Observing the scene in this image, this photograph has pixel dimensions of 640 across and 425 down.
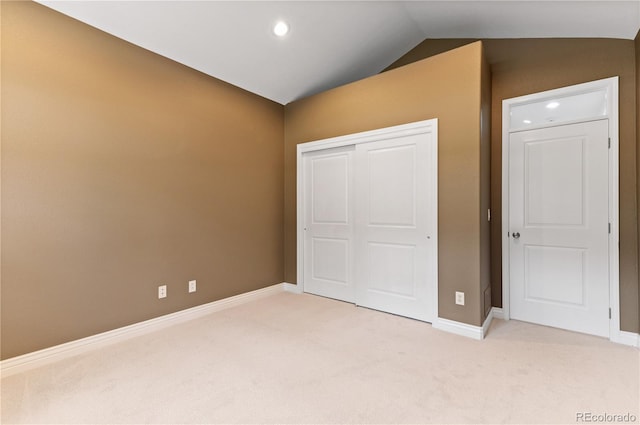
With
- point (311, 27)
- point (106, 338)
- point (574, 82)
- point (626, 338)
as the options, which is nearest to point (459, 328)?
point (626, 338)

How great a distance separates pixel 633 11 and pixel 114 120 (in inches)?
166

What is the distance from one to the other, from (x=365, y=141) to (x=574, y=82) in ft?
6.46

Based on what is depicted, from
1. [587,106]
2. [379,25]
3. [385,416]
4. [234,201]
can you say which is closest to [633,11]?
[587,106]

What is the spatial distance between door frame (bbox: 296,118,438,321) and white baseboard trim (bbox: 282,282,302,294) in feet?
0.04

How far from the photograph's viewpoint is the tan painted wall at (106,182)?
204cm

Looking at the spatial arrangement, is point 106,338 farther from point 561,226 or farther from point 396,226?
point 561,226

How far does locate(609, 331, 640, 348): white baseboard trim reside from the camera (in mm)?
2359

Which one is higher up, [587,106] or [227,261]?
[587,106]

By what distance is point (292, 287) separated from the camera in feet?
13.0

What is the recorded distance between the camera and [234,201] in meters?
3.41

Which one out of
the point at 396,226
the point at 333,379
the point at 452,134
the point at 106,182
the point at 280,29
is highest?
the point at 280,29

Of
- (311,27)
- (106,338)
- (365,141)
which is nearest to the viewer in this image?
(106,338)

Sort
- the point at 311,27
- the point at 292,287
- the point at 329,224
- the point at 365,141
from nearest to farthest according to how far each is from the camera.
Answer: the point at 311,27
the point at 365,141
the point at 329,224
the point at 292,287

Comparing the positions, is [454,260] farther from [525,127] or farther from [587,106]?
[587,106]
